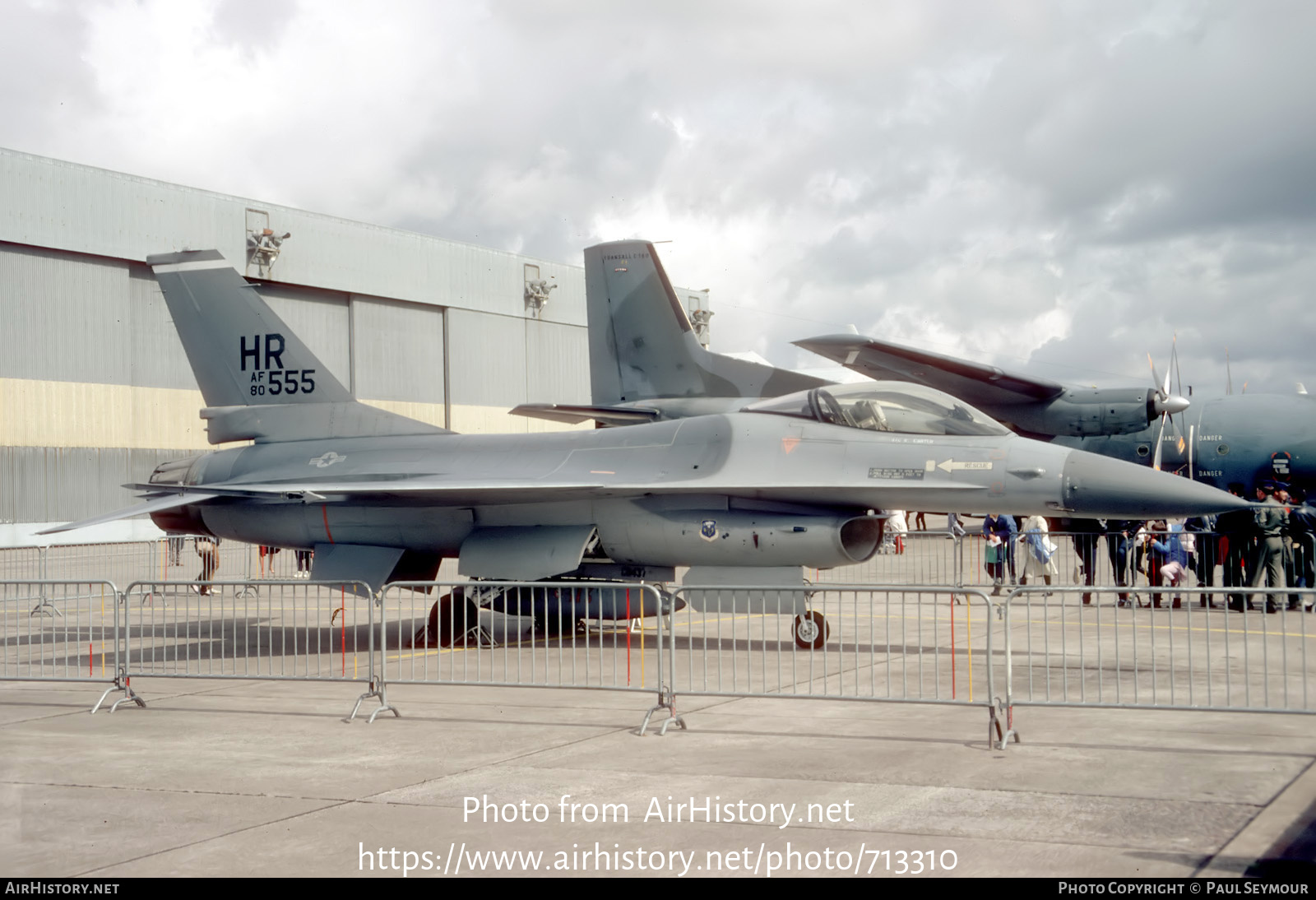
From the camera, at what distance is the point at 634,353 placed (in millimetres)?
17750

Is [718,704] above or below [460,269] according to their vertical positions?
below

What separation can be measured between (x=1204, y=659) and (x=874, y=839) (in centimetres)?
604

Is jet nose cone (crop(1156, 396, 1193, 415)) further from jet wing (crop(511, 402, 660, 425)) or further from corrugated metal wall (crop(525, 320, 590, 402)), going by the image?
corrugated metal wall (crop(525, 320, 590, 402))

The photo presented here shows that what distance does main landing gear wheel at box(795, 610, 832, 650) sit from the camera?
998cm

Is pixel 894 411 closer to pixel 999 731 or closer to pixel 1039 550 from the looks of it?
pixel 999 731

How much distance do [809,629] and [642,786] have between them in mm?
4645

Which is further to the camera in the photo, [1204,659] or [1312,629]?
[1312,629]

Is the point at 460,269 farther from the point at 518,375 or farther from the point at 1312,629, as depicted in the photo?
the point at 1312,629

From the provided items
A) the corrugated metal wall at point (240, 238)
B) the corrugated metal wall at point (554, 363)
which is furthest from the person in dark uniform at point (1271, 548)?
the corrugated metal wall at point (554, 363)

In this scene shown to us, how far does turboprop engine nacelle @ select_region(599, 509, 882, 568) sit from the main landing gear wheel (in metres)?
0.59

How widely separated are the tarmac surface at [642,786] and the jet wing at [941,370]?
1193cm

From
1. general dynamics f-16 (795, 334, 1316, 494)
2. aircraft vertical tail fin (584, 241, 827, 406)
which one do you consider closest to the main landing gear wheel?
aircraft vertical tail fin (584, 241, 827, 406)

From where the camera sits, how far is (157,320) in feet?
119

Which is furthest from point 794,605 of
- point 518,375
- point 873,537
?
point 518,375
